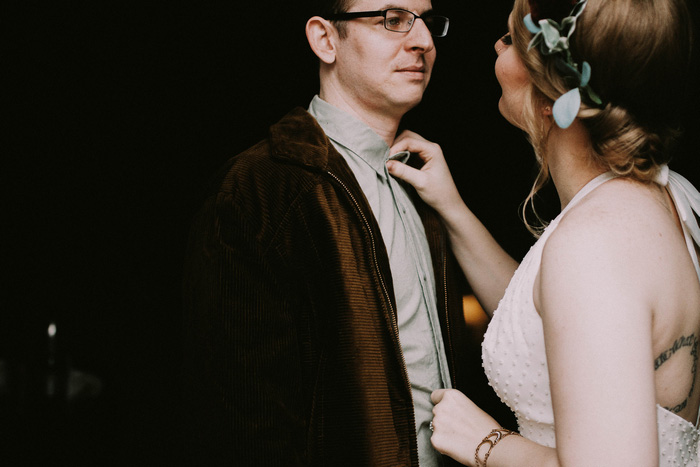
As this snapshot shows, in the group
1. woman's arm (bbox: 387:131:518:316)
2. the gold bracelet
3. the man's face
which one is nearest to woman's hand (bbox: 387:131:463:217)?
woman's arm (bbox: 387:131:518:316)

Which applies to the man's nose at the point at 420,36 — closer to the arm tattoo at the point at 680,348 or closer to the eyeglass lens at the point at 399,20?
the eyeglass lens at the point at 399,20

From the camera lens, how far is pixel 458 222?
1.83 metres

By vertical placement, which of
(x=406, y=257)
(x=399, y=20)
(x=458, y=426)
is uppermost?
(x=399, y=20)

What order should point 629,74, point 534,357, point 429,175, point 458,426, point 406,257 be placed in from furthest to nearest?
1. point 429,175
2. point 406,257
3. point 458,426
4. point 534,357
5. point 629,74

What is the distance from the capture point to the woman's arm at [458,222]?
1791mm

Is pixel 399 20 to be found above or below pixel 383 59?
above

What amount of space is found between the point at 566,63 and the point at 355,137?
0.71 m

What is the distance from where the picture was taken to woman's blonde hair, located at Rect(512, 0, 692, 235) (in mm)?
1113

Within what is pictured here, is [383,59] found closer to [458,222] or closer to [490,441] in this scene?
[458,222]

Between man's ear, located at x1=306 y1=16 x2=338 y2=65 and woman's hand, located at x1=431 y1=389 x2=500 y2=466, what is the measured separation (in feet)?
3.42

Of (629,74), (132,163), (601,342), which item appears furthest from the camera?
(132,163)

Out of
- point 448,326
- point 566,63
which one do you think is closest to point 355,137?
point 448,326

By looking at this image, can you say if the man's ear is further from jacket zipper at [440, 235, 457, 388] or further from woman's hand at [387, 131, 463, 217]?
jacket zipper at [440, 235, 457, 388]

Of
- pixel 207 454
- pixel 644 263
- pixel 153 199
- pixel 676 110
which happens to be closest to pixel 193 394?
pixel 207 454
